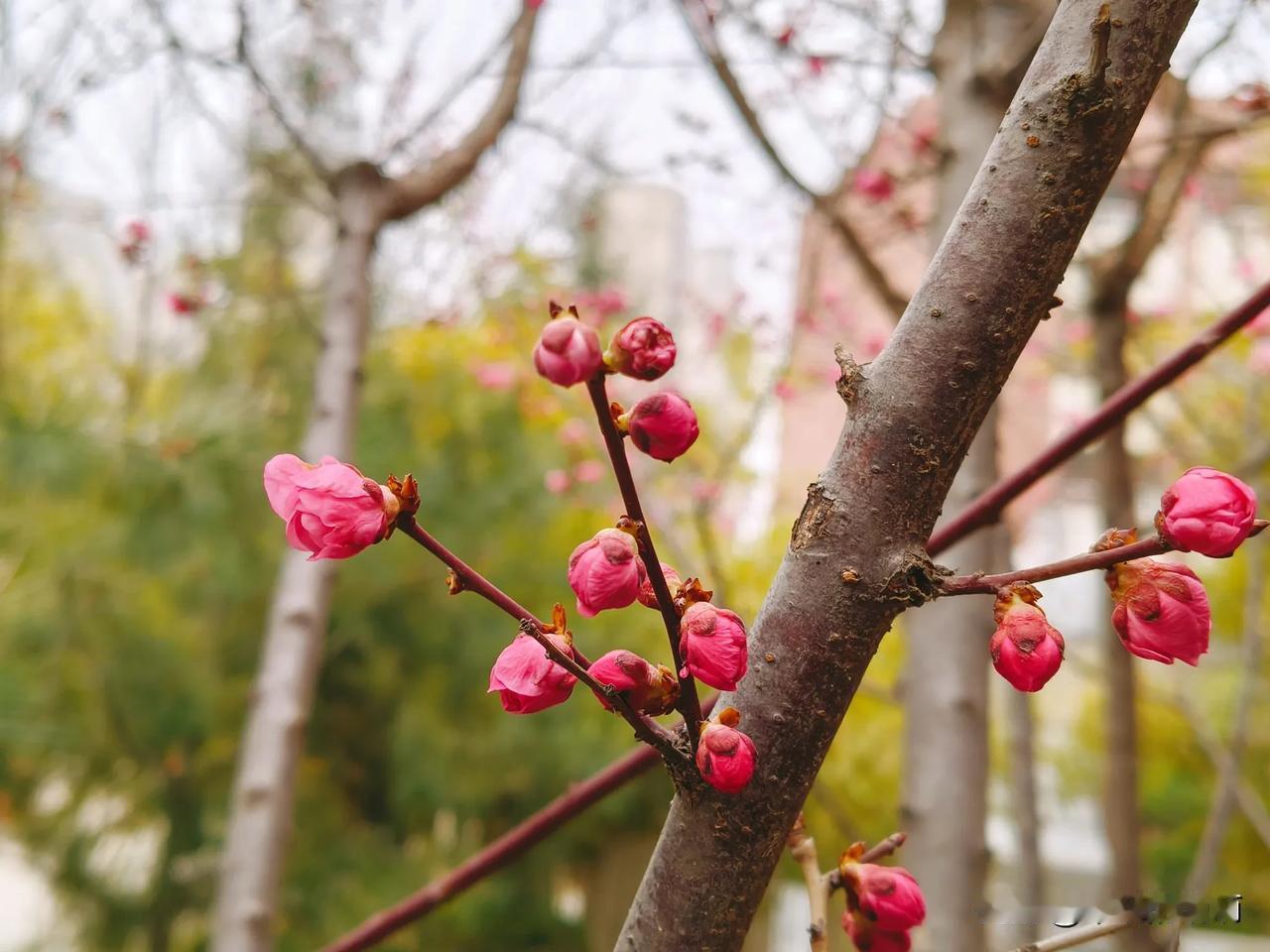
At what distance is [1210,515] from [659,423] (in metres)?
0.21

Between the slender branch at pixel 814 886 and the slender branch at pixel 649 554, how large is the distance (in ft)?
0.33

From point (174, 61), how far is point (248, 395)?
5.56 ft

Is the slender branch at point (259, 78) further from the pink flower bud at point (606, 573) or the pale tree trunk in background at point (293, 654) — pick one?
the pink flower bud at point (606, 573)

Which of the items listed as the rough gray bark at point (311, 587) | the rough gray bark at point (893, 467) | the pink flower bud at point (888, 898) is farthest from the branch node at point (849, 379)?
the rough gray bark at point (311, 587)

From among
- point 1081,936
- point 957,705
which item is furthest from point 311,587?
point 1081,936

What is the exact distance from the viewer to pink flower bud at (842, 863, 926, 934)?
433 mm

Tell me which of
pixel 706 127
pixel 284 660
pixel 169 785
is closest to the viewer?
pixel 284 660

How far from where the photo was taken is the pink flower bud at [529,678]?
0.39 m

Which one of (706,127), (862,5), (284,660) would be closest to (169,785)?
(284,660)

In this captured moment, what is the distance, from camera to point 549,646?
366 millimetres

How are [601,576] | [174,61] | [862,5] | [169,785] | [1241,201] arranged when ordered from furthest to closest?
[1241,201], [169,785], [862,5], [174,61], [601,576]

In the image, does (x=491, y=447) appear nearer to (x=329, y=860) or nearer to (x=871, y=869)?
(x=329, y=860)

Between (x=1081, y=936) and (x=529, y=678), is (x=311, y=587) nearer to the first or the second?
(x=529, y=678)

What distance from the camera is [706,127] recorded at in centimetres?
236
